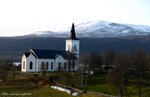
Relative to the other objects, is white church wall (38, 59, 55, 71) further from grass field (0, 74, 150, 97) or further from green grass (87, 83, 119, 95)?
green grass (87, 83, 119, 95)

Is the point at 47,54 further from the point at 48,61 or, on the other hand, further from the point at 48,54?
the point at 48,61

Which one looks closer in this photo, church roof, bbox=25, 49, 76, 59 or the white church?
the white church

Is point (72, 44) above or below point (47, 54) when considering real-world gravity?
above

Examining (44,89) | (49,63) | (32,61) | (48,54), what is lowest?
(44,89)

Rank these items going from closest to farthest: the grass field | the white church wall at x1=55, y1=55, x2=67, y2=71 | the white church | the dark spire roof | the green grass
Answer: the grass field < the green grass < the white church < the dark spire roof < the white church wall at x1=55, y1=55, x2=67, y2=71

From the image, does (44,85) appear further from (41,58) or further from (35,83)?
(41,58)

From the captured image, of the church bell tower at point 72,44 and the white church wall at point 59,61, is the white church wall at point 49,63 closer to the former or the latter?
the white church wall at point 59,61

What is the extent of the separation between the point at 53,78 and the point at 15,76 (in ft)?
30.5

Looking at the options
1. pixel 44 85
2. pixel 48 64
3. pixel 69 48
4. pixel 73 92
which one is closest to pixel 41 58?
pixel 48 64

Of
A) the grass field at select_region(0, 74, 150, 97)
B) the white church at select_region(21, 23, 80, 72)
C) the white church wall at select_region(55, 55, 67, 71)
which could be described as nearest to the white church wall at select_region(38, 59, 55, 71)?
the white church at select_region(21, 23, 80, 72)

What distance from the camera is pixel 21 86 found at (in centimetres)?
6303

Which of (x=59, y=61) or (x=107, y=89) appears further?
(x=59, y=61)

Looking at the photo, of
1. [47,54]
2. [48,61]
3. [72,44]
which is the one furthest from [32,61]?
[72,44]

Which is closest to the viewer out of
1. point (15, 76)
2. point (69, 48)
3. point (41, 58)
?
point (15, 76)
